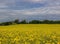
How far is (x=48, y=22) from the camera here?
48.0 metres

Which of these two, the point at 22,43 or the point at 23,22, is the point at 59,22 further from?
the point at 22,43

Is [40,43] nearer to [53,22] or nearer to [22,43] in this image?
[22,43]

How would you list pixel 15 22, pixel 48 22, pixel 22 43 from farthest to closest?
pixel 15 22 < pixel 48 22 < pixel 22 43

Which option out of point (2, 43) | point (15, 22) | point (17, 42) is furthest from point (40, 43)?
point (15, 22)

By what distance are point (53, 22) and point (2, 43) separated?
41.1 metres

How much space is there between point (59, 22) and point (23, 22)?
24.3 ft

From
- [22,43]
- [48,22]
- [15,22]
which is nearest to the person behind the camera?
[22,43]

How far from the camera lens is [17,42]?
25.9 feet

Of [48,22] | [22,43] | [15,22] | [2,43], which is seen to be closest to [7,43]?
[2,43]

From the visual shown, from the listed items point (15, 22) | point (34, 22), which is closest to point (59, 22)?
point (34, 22)

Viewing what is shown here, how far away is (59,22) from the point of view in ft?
163

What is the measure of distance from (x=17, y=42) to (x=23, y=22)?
4169 centimetres

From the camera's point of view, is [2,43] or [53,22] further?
[53,22]

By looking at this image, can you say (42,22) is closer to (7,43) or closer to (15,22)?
(15,22)
